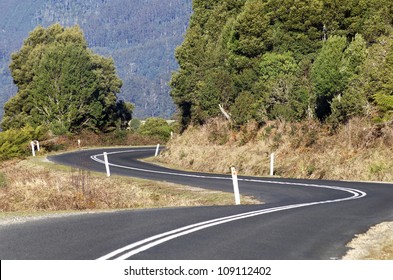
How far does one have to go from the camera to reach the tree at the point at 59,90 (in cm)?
6975

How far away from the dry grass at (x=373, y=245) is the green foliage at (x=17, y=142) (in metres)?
39.4


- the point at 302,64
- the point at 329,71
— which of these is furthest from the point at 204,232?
→ the point at 302,64

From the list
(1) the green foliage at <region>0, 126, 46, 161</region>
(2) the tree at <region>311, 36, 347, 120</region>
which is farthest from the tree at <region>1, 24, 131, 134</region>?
(2) the tree at <region>311, 36, 347, 120</region>

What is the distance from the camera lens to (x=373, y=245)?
11.3m

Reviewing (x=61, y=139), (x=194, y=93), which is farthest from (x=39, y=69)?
(x=194, y=93)

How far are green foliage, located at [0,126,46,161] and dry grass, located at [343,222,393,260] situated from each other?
3938 cm

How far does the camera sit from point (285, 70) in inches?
1612

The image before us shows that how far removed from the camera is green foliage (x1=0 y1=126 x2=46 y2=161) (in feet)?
161

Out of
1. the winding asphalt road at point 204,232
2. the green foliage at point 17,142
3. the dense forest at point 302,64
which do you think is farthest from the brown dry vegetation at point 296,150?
the green foliage at point 17,142

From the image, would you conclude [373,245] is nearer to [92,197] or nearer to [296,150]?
[92,197]

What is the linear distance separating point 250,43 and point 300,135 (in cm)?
1140

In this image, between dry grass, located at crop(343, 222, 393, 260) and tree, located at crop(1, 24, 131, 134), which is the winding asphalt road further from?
tree, located at crop(1, 24, 131, 134)

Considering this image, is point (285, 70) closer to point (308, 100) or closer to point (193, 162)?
point (308, 100)

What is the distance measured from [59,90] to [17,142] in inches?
711
